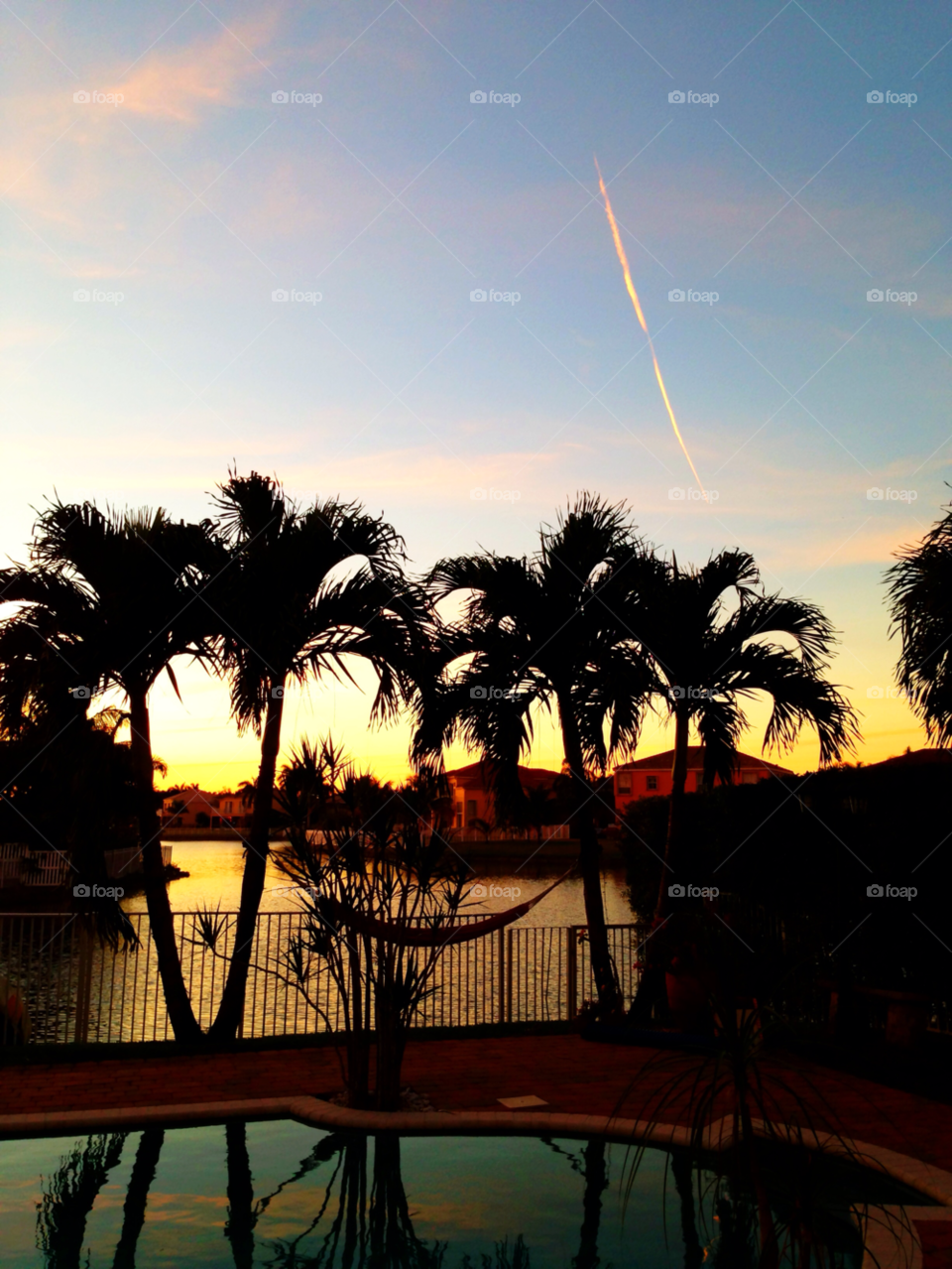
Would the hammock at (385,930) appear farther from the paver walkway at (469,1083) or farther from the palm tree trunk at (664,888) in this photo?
the palm tree trunk at (664,888)

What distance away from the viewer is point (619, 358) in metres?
10.3

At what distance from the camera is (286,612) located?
8984mm

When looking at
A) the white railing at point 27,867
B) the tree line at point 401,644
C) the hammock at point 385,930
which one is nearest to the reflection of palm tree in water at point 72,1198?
the hammock at point 385,930

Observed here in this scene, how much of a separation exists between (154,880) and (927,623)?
7517mm

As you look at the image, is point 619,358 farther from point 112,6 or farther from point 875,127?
point 112,6

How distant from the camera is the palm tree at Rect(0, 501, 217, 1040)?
886cm

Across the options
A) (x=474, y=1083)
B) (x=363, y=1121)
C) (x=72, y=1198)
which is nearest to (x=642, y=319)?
(x=474, y=1083)

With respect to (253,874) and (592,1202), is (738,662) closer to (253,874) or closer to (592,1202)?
(253,874)

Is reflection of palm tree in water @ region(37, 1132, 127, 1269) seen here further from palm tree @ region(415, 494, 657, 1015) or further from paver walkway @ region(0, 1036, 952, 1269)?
palm tree @ region(415, 494, 657, 1015)

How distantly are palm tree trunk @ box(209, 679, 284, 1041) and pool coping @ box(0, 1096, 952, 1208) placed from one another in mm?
1892

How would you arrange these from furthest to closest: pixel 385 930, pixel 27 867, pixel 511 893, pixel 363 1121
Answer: pixel 27 867
pixel 511 893
pixel 385 930
pixel 363 1121

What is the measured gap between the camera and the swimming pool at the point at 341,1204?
16.7 feet

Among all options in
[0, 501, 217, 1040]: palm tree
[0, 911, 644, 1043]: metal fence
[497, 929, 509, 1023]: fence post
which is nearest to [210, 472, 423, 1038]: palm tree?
[0, 501, 217, 1040]: palm tree

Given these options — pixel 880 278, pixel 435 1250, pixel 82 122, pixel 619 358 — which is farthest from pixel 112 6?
pixel 435 1250
